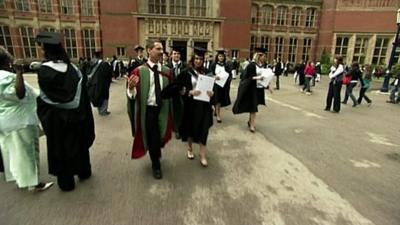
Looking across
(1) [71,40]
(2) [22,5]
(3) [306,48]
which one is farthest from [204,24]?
(2) [22,5]

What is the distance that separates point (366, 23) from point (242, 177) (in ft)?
98.3

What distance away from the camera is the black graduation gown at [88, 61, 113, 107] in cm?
681

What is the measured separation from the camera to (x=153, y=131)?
11.2ft

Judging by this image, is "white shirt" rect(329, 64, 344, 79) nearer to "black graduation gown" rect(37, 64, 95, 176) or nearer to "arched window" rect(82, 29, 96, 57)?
"black graduation gown" rect(37, 64, 95, 176)

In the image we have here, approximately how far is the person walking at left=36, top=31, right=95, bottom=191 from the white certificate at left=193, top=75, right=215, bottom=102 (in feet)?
5.01

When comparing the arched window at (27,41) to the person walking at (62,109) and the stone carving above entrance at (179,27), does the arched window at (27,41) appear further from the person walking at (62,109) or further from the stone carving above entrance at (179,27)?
the person walking at (62,109)

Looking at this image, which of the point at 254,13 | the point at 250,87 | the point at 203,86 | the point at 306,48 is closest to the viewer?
the point at 203,86

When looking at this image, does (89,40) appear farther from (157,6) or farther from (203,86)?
(203,86)

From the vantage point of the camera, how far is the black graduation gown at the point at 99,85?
6.81 metres

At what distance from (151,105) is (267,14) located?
28963mm

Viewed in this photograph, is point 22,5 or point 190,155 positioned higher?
point 22,5

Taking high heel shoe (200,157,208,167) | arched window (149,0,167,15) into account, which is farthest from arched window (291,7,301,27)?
high heel shoe (200,157,208,167)

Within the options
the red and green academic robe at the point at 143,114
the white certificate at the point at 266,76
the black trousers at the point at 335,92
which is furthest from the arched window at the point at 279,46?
the red and green academic robe at the point at 143,114

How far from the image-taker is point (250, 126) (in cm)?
588
